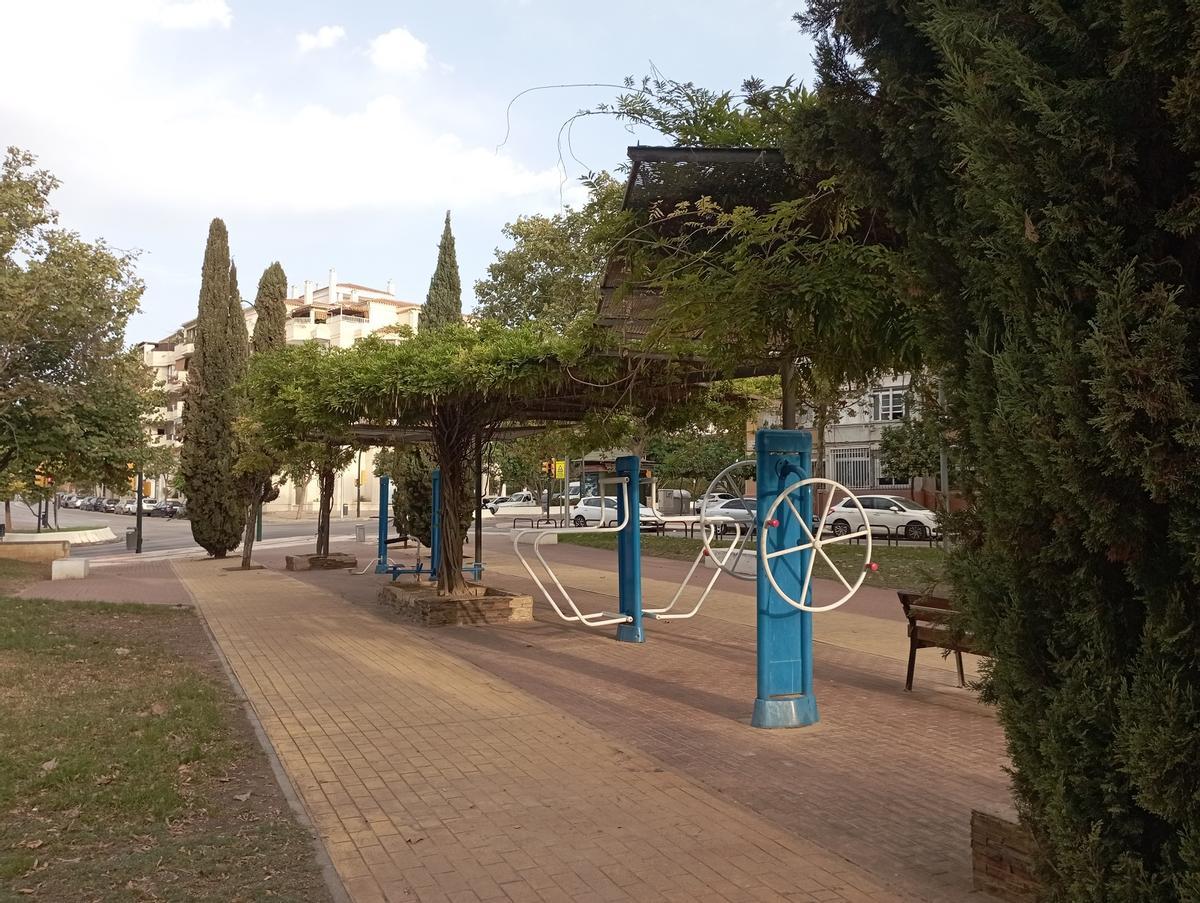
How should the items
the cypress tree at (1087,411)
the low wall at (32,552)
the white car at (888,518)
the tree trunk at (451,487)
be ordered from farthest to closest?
the white car at (888,518)
the low wall at (32,552)
the tree trunk at (451,487)
the cypress tree at (1087,411)

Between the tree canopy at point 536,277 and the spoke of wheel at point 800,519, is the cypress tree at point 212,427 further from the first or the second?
the spoke of wheel at point 800,519

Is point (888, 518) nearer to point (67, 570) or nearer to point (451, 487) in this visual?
point (451, 487)

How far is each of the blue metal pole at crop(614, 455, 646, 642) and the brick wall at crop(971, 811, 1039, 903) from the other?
272 inches

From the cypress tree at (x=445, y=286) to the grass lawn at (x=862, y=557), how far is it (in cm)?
839

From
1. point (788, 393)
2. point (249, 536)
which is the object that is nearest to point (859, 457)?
point (249, 536)

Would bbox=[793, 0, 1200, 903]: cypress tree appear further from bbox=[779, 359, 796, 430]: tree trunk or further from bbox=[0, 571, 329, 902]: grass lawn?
bbox=[779, 359, 796, 430]: tree trunk

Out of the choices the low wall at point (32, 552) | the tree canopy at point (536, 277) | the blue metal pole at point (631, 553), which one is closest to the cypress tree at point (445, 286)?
the tree canopy at point (536, 277)

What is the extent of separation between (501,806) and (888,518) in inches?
1196

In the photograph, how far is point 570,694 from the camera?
26.7 feet

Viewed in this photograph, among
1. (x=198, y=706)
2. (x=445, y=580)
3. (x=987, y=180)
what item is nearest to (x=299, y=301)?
(x=445, y=580)

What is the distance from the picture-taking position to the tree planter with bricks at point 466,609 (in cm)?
1272

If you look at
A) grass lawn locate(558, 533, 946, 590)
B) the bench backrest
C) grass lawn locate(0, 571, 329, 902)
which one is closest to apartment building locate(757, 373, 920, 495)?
grass lawn locate(558, 533, 946, 590)

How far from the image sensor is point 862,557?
22.2m

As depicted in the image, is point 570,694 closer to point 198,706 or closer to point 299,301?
point 198,706
